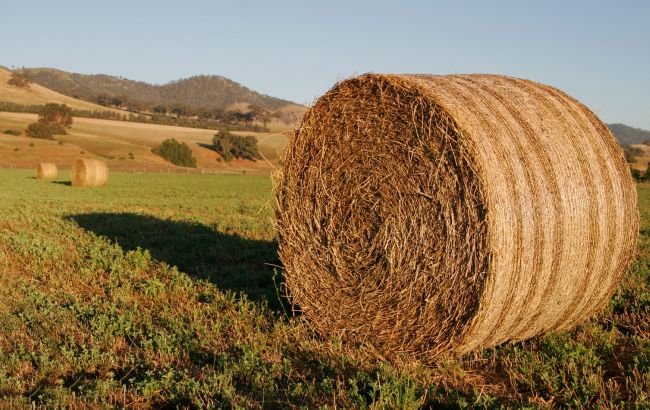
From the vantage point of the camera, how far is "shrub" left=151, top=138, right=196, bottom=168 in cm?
8250

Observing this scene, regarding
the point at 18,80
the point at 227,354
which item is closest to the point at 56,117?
the point at 18,80

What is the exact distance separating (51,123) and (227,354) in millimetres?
92326

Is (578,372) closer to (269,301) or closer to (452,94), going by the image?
(452,94)

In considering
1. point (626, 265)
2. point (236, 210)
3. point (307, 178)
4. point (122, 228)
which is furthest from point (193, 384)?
point (236, 210)

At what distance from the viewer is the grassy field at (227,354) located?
15.3 ft

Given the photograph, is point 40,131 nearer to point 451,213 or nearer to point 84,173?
point 84,173

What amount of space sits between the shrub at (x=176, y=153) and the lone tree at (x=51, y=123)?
1433cm

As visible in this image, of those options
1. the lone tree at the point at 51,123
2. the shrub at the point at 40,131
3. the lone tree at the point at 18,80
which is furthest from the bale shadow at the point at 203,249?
the lone tree at the point at 18,80

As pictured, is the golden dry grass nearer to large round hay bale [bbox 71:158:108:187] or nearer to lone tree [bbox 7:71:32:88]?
large round hay bale [bbox 71:158:108:187]

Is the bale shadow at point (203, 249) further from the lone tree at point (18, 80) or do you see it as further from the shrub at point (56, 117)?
the lone tree at point (18, 80)

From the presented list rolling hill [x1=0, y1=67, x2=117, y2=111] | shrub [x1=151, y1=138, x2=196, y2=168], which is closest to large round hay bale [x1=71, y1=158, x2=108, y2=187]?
shrub [x1=151, y1=138, x2=196, y2=168]

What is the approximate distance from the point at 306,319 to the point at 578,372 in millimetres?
2693

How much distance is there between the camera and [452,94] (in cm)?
571

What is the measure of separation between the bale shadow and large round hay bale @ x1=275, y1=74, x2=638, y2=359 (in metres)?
0.98
